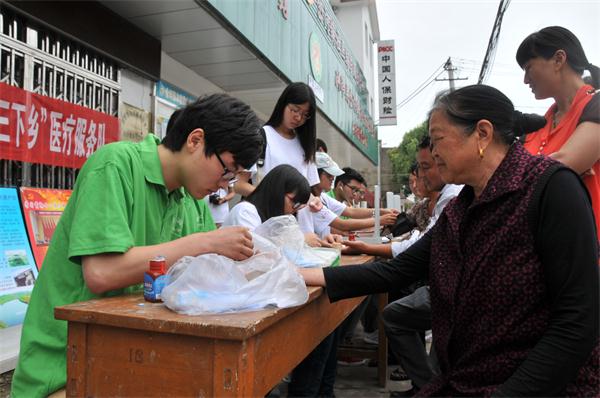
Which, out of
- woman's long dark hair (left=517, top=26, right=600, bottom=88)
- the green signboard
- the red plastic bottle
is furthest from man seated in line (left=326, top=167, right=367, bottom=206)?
the red plastic bottle

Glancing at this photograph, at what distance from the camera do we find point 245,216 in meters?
2.43

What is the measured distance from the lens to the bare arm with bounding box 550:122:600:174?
176 centimetres

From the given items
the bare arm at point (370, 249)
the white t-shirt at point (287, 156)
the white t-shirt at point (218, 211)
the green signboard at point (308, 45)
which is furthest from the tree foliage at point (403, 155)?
the bare arm at point (370, 249)

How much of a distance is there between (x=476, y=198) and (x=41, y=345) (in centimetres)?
141

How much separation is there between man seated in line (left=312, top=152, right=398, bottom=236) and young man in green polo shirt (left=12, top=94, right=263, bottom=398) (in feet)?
7.19

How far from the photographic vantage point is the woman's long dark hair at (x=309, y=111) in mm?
3068

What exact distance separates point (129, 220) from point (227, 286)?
453 mm

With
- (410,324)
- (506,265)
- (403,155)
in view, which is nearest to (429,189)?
(410,324)

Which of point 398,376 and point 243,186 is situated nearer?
point 243,186

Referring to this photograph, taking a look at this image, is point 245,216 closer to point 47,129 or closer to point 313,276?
point 313,276

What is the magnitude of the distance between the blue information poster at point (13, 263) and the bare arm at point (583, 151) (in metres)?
3.39

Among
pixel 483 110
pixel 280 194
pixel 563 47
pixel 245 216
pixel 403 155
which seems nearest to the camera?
pixel 483 110

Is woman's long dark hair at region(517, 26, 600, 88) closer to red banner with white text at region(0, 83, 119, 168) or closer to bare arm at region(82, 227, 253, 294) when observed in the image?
bare arm at region(82, 227, 253, 294)

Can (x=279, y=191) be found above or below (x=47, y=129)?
below
